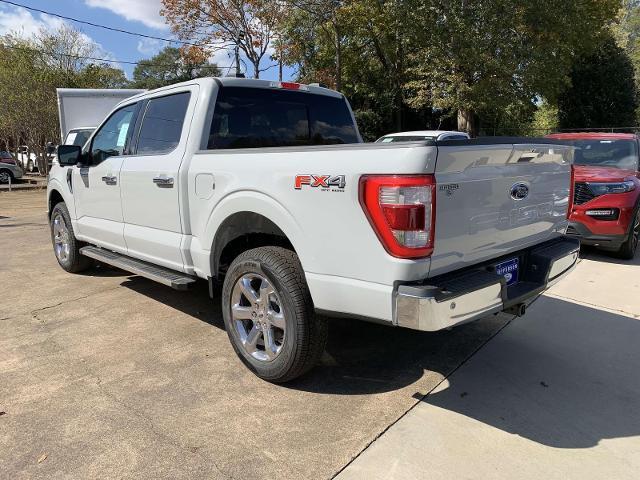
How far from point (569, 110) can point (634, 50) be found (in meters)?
21.0

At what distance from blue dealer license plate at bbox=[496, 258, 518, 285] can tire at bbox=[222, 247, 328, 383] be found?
112cm

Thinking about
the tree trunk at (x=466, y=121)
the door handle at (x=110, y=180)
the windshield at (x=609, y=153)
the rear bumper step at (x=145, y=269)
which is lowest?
the rear bumper step at (x=145, y=269)

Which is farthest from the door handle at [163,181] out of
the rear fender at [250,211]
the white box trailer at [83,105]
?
the white box trailer at [83,105]

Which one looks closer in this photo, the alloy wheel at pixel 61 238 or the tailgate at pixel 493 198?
the tailgate at pixel 493 198

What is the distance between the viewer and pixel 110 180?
15.5 feet

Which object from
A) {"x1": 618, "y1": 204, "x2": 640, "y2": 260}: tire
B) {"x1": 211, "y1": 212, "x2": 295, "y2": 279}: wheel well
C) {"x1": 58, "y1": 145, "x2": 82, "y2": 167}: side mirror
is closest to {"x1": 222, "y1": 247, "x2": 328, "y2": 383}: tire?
{"x1": 211, "y1": 212, "x2": 295, "y2": 279}: wheel well

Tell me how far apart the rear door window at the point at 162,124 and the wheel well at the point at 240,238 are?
92 cm

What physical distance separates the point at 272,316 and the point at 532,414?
167 centimetres

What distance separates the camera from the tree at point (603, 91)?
28172 millimetres

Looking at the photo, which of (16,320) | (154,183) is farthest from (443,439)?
(16,320)

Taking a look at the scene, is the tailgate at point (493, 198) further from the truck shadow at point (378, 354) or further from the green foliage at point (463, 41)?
the green foliage at point (463, 41)

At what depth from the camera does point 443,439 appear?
2771mm

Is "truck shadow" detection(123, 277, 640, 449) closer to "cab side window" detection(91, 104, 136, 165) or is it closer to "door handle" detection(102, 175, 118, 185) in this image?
"door handle" detection(102, 175, 118, 185)

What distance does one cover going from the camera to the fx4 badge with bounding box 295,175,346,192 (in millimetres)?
2652
